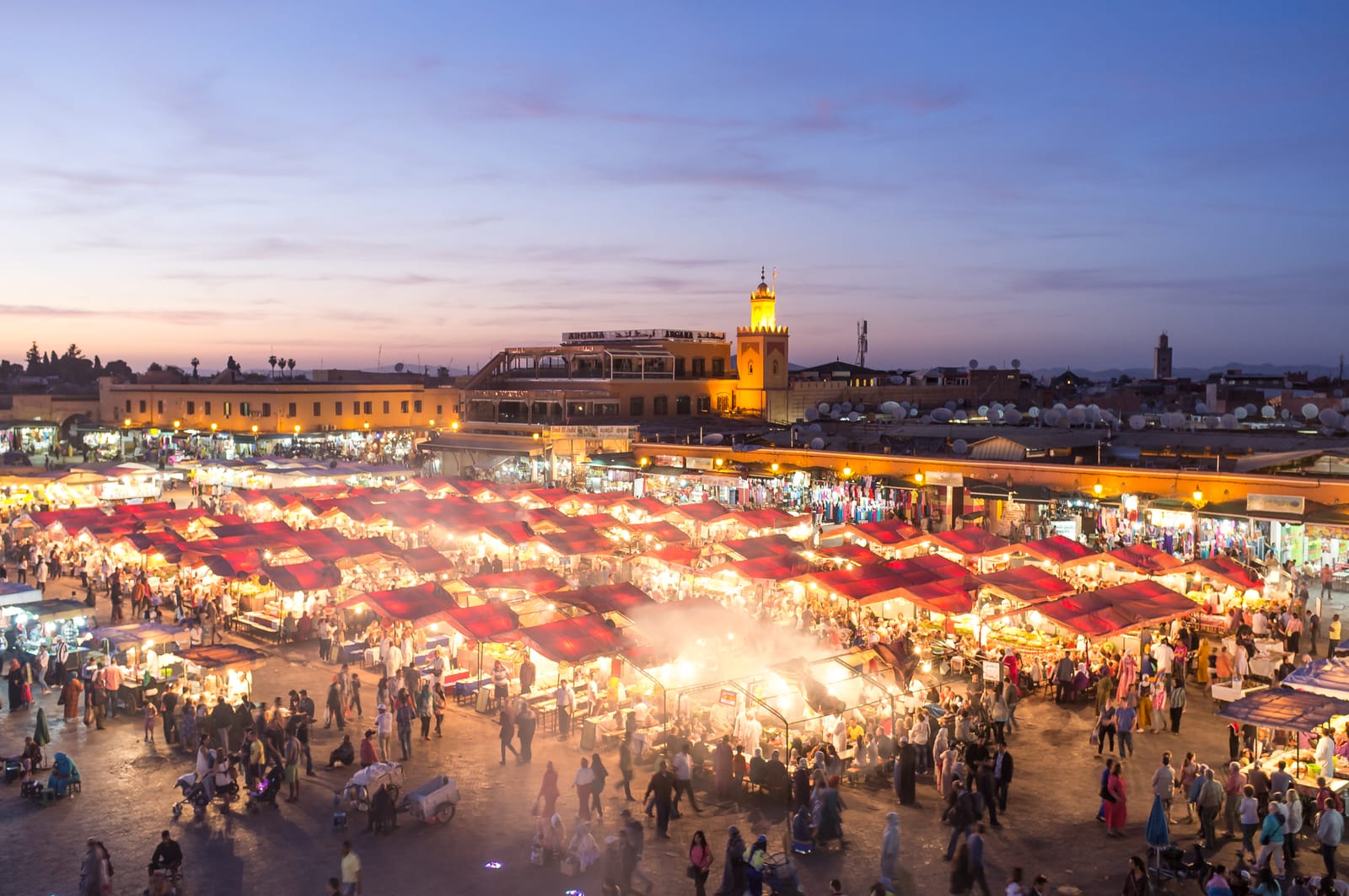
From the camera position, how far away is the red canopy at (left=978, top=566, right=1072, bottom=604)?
1803cm

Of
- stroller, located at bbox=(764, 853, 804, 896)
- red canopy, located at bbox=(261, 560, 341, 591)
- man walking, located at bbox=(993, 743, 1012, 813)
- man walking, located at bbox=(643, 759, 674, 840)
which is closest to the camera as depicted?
stroller, located at bbox=(764, 853, 804, 896)

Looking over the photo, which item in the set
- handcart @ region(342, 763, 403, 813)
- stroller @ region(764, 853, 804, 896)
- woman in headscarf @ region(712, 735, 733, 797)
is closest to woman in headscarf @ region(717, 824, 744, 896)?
stroller @ region(764, 853, 804, 896)

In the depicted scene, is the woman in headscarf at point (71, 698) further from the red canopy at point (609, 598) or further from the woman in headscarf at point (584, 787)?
the woman in headscarf at point (584, 787)

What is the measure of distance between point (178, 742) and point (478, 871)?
6223 mm

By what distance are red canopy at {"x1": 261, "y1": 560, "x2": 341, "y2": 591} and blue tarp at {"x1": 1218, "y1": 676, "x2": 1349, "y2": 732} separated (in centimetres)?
1513

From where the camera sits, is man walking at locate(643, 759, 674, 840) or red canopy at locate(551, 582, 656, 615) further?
red canopy at locate(551, 582, 656, 615)

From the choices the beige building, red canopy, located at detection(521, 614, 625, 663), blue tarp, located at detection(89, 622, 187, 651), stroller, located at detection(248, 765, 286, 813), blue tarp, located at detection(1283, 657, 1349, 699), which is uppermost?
the beige building

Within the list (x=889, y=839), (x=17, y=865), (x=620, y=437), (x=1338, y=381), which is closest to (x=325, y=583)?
(x=17, y=865)

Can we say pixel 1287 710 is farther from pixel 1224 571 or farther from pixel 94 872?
pixel 94 872

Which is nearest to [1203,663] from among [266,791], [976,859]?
[976,859]

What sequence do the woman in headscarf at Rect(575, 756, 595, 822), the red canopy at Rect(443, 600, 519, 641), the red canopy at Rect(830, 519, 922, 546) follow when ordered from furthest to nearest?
the red canopy at Rect(830, 519, 922, 546)
the red canopy at Rect(443, 600, 519, 641)
the woman in headscarf at Rect(575, 756, 595, 822)

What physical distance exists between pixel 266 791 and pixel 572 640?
4.68 meters

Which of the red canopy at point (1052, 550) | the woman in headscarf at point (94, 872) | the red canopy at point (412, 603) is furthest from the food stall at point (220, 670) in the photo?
the red canopy at point (1052, 550)

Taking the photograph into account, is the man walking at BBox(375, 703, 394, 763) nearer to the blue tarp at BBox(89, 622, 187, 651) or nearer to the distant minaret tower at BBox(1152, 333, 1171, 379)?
the blue tarp at BBox(89, 622, 187, 651)
